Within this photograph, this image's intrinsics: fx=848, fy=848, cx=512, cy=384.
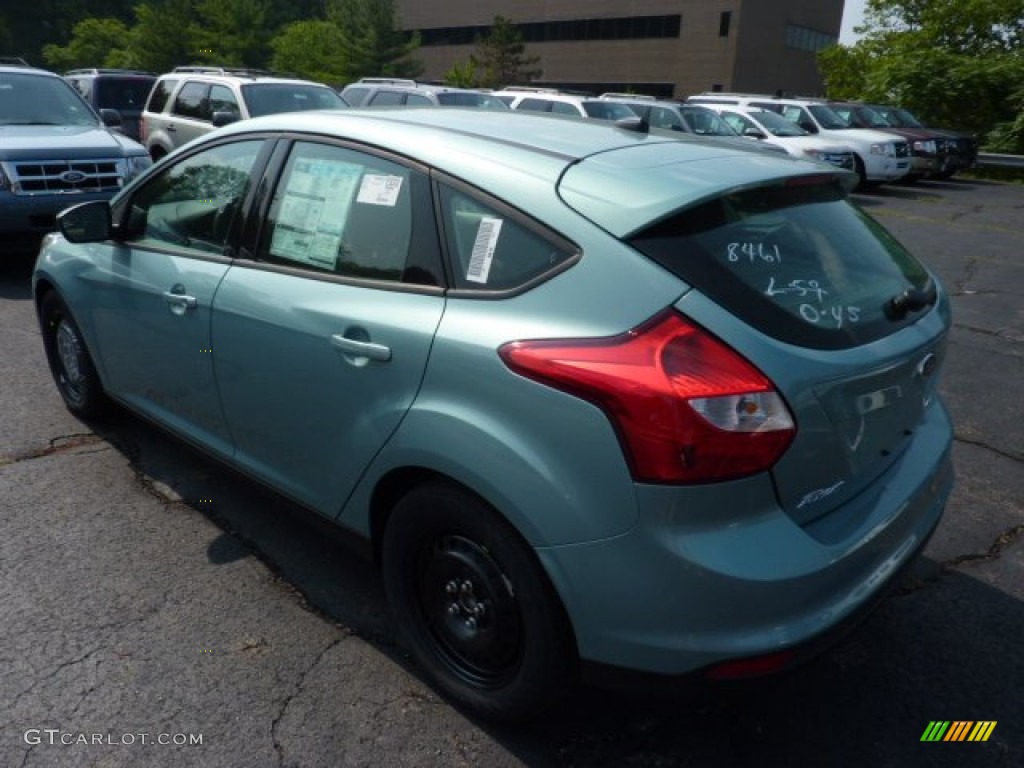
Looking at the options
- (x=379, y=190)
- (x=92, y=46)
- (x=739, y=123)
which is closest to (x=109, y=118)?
(x=379, y=190)

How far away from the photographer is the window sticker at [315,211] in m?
2.83

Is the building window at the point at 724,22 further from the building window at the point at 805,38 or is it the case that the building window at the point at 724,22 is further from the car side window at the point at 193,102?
the car side window at the point at 193,102

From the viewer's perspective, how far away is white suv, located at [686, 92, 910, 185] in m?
17.1

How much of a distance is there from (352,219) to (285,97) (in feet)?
30.9

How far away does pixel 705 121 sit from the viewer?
15.2 m

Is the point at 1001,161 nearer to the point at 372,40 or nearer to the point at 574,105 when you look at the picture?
the point at 574,105

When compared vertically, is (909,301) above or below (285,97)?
→ above

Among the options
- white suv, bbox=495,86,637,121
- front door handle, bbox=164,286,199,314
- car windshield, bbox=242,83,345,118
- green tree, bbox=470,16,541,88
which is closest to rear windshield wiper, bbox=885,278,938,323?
front door handle, bbox=164,286,199,314

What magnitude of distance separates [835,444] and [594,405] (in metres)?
0.64

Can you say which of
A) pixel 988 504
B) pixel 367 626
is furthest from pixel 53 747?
pixel 988 504

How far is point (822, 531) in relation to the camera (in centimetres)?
214

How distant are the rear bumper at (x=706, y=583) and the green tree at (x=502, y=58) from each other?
53.2 meters

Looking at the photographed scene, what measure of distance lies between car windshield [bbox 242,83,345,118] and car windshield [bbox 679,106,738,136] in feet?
21.4

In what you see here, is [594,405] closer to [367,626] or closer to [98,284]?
[367,626]
